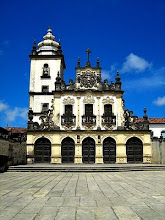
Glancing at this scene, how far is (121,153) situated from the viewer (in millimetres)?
26766

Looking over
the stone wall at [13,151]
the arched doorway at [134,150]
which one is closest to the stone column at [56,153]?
the stone wall at [13,151]

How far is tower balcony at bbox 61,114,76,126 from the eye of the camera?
27.7 m

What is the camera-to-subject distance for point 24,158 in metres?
26.2

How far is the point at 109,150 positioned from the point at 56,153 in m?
6.03

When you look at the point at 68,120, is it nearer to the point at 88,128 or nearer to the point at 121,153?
the point at 88,128

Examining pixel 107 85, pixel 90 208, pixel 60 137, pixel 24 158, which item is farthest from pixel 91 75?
pixel 90 208

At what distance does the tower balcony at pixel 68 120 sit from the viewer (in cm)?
2770

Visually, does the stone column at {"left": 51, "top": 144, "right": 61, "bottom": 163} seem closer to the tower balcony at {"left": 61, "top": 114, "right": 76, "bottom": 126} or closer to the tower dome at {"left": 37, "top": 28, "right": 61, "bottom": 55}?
the tower balcony at {"left": 61, "top": 114, "right": 76, "bottom": 126}

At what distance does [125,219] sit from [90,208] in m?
1.19

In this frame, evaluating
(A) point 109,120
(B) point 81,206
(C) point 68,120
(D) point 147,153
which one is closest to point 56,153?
(C) point 68,120

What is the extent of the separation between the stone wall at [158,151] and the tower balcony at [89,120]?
737 cm

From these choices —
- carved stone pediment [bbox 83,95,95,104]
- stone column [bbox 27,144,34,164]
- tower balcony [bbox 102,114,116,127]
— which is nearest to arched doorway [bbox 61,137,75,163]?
stone column [bbox 27,144,34,164]

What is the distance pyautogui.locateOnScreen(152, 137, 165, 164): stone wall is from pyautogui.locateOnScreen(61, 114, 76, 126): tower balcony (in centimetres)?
965

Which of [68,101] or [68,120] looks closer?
[68,120]
